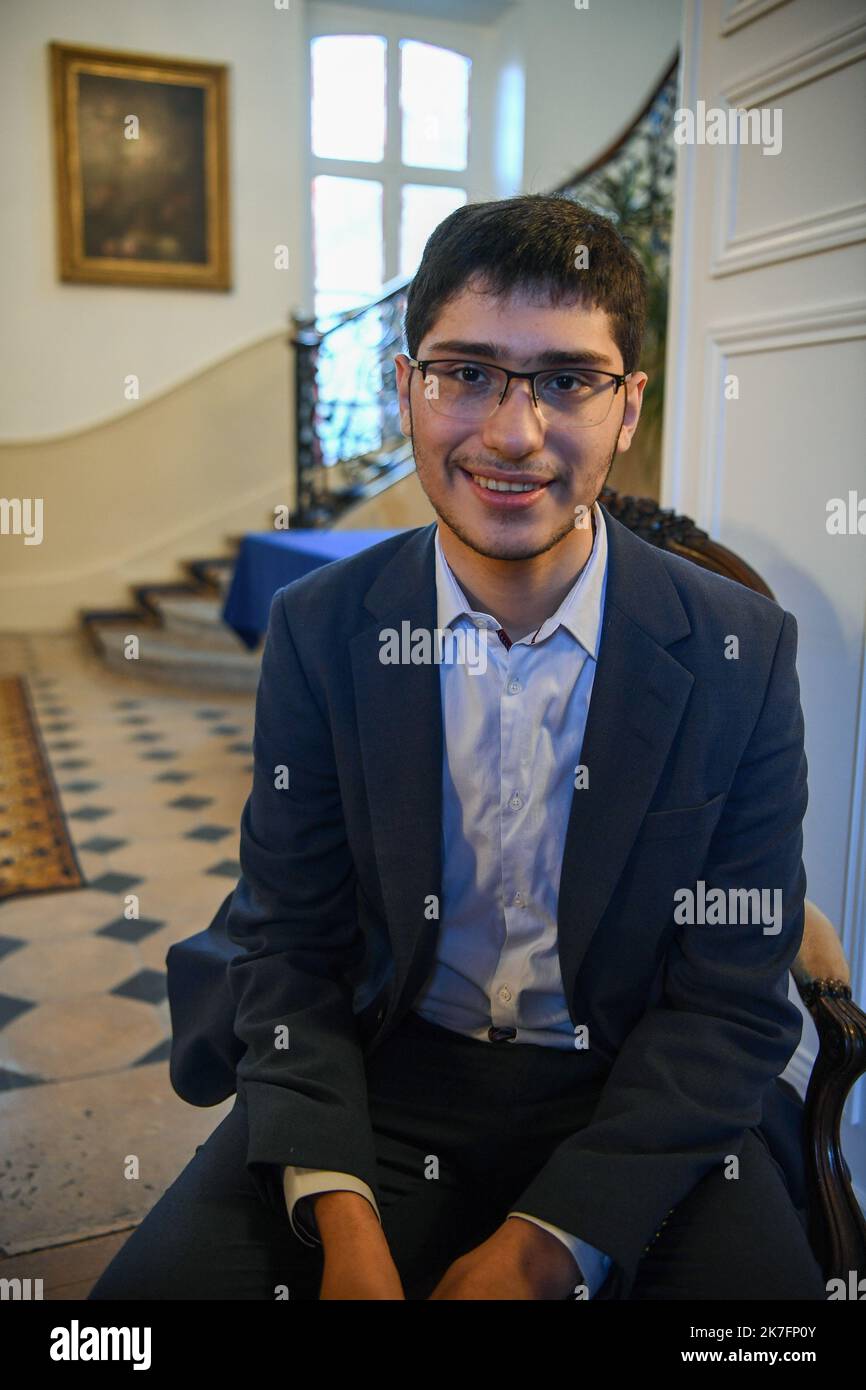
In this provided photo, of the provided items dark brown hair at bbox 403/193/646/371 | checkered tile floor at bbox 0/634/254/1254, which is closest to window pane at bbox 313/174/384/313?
checkered tile floor at bbox 0/634/254/1254

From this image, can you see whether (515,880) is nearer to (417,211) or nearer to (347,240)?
(347,240)

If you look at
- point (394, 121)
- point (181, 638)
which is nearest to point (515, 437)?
point (181, 638)

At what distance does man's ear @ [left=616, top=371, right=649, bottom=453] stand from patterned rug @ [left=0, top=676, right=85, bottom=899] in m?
3.06

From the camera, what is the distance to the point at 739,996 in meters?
1.34

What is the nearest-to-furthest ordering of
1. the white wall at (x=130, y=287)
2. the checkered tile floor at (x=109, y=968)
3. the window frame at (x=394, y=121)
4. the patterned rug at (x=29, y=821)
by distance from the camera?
the checkered tile floor at (x=109, y=968), the patterned rug at (x=29, y=821), the white wall at (x=130, y=287), the window frame at (x=394, y=121)

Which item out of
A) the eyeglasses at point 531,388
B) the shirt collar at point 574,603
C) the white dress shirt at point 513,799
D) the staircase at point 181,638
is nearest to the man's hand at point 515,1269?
the white dress shirt at point 513,799

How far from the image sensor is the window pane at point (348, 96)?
30.7 ft

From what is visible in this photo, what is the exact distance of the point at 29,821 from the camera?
4.62m

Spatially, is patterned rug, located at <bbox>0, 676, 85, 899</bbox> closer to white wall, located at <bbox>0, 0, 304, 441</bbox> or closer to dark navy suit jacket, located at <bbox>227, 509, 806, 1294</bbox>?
dark navy suit jacket, located at <bbox>227, 509, 806, 1294</bbox>

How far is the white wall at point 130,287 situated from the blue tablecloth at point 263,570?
3564mm

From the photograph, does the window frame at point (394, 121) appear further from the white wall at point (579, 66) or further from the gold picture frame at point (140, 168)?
the gold picture frame at point (140, 168)
